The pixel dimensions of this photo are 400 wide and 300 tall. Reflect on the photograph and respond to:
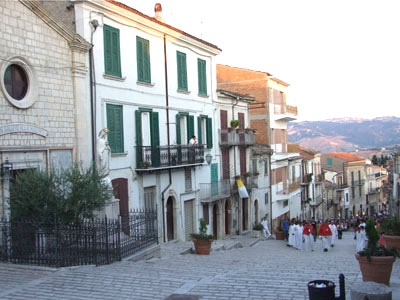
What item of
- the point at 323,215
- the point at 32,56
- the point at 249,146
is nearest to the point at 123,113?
the point at 32,56

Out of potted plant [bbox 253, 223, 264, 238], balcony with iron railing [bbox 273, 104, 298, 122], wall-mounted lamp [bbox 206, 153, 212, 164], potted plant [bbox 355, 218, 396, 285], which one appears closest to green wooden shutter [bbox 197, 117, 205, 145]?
wall-mounted lamp [bbox 206, 153, 212, 164]

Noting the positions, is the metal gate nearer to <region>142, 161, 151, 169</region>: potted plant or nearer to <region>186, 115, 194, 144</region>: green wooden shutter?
<region>186, 115, 194, 144</region>: green wooden shutter

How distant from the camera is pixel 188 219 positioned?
89.0 ft

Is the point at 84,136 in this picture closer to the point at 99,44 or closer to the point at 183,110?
the point at 99,44

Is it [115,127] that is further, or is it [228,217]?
[228,217]

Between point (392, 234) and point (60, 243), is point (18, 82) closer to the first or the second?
point (60, 243)

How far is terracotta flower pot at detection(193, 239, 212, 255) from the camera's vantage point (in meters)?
20.0

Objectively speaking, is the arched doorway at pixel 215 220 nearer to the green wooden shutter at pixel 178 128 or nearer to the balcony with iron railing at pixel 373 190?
the green wooden shutter at pixel 178 128

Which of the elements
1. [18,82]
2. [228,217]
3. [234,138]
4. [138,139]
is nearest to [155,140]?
[138,139]

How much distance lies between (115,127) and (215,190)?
422 inches

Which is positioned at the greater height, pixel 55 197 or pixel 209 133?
pixel 209 133

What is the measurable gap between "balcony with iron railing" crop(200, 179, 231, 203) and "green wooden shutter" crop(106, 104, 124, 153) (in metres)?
8.46

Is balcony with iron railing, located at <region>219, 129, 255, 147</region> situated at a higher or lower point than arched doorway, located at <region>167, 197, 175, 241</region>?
higher

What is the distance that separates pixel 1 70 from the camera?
15133 mm
